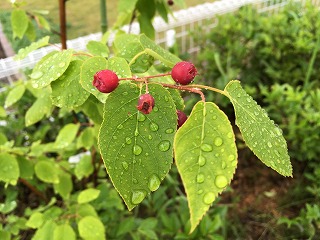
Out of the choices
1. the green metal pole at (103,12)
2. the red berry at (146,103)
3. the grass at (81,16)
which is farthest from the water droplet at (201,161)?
the grass at (81,16)

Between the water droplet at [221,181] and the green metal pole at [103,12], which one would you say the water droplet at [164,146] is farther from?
the green metal pole at [103,12]

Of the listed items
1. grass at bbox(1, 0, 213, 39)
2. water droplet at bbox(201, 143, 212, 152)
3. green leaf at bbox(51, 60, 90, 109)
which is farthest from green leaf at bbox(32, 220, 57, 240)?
grass at bbox(1, 0, 213, 39)

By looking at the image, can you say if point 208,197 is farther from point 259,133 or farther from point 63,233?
point 63,233

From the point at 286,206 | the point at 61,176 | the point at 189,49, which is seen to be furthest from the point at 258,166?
the point at 61,176

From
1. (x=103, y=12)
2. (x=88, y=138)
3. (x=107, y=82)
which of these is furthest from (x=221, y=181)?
(x=103, y=12)

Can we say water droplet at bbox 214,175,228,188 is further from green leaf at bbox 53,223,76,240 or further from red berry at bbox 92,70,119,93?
green leaf at bbox 53,223,76,240

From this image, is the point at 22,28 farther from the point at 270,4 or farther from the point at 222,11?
the point at 270,4
